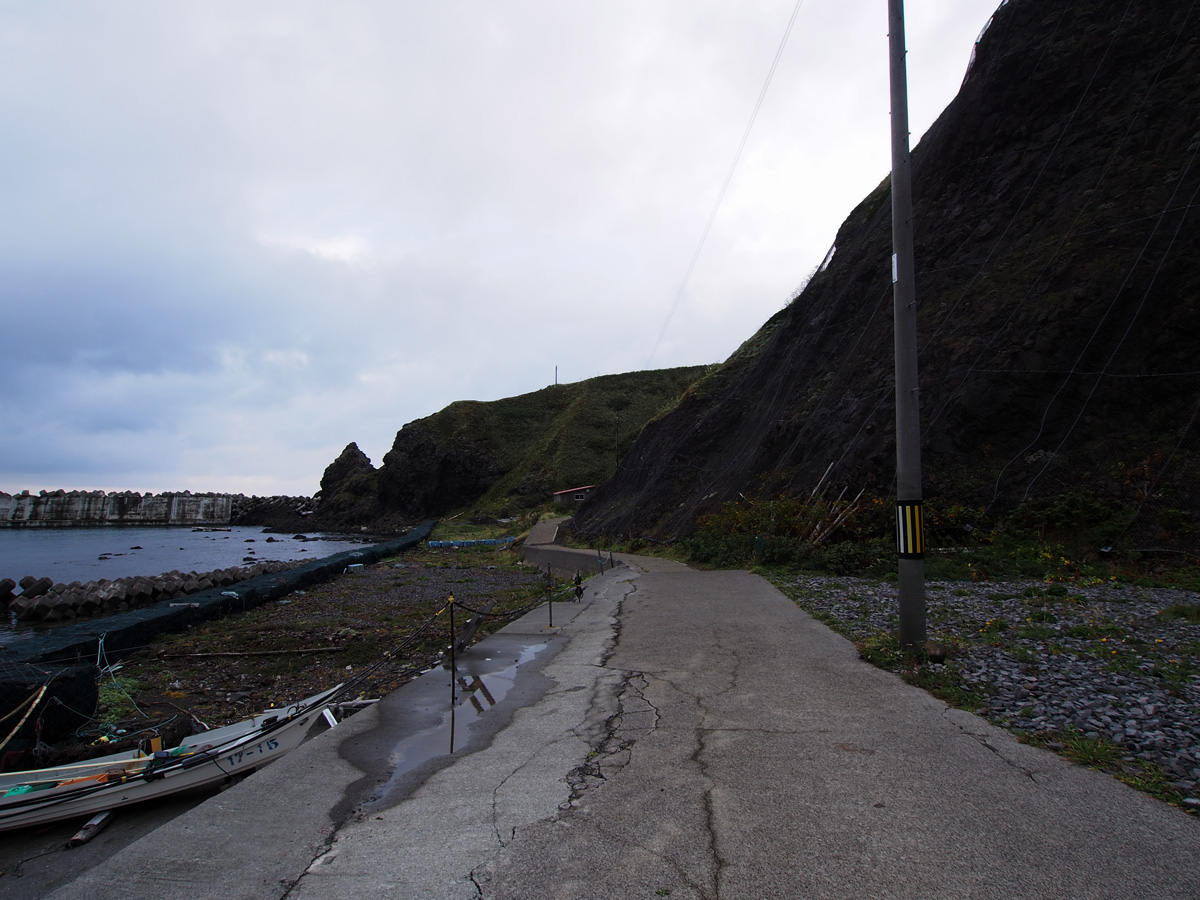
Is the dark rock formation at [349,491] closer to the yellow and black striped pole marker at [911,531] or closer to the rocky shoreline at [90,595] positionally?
the rocky shoreline at [90,595]

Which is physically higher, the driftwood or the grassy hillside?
the grassy hillside

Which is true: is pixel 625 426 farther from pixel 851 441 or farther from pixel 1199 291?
pixel 1199 291

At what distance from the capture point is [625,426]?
3041 inches

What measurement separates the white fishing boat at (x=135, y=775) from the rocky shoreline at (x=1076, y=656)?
626 cm

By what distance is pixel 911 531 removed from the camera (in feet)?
21.8

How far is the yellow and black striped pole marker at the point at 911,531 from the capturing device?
6.62 meters

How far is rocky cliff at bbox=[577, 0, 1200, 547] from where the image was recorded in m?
13.4

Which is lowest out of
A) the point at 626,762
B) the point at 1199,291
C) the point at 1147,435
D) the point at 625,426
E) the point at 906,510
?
the point at 626,762

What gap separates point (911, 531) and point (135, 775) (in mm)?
7554

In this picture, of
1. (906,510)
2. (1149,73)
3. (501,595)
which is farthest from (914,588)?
(1149,73)

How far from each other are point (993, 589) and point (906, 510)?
17.0 ft

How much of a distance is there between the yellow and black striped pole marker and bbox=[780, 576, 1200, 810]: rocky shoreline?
1.09 metres

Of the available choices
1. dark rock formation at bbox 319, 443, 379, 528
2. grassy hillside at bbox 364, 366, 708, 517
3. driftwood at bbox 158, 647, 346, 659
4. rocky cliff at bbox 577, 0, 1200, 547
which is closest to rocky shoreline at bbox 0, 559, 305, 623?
driftwood at bbox 158, 647, 346, 659

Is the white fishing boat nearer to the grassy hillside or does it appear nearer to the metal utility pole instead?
the metal utility pole
